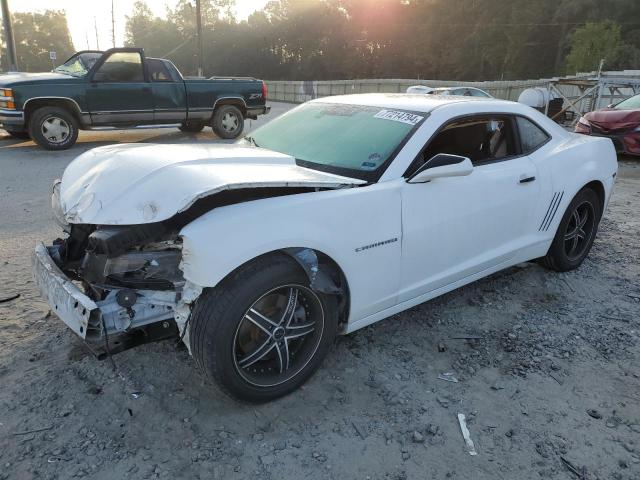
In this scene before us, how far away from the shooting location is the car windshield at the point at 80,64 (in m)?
9.86

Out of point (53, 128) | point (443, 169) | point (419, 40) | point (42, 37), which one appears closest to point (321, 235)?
point (443, 169)

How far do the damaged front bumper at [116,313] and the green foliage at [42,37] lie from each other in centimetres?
8866

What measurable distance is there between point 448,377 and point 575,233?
7.29 ft

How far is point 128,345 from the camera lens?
8.19 feet

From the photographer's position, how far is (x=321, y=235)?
8.54 ft

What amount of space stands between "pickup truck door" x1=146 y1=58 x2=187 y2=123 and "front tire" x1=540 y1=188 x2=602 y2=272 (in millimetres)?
8525

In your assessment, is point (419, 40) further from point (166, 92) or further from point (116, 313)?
point (116, 313)

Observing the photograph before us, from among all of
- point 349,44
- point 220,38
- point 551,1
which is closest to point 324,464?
point 551,1

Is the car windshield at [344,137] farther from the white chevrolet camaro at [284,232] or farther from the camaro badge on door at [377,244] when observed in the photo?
the camaro badge on door at [377,244]

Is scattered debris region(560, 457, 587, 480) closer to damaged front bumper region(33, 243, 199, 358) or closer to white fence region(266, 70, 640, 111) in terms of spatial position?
damaged front bumper region(33, 243, 199, 358)

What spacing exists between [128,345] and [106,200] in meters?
0.74

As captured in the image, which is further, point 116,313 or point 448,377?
point 448,377

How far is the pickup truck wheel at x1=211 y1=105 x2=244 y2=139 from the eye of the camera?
37.9 ft

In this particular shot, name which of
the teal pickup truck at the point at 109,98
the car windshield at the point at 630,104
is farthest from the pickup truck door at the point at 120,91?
the car windshield at the point at 630,104
